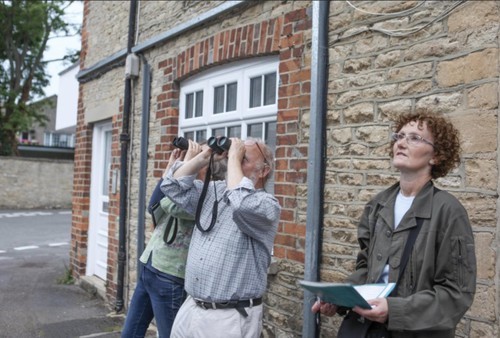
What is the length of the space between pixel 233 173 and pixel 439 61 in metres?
1.36

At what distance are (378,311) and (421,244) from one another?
310mm

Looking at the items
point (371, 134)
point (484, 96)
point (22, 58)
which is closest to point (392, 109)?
point (371, 134)

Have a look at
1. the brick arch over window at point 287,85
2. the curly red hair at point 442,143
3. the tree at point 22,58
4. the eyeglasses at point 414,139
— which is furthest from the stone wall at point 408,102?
the tree at point 22,58

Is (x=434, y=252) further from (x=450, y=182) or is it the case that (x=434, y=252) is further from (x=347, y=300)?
(x=450, y=182)

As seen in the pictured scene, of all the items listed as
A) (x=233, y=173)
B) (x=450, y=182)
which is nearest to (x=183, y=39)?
(x=233, y=173)

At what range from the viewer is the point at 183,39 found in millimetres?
5406

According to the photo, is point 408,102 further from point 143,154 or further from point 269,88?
point 143,154

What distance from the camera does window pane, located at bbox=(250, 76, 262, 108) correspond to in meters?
4.48

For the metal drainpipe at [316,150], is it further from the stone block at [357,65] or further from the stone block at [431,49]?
the stone block at [431,49]

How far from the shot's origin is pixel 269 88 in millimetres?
4363

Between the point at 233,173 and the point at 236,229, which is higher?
the point at 233,173

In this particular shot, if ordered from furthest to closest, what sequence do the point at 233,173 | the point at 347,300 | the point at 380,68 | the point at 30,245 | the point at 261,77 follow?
the point at 30,245 < the point at 261,77 < the point at 380,68 < the point at 233,173 < the point at 347,300

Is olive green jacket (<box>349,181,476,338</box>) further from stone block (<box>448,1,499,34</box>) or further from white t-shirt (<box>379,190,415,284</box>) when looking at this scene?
stone block (<box>448,1,499,34</box>)

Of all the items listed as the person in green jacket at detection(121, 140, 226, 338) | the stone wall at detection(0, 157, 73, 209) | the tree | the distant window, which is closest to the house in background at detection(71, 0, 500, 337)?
the person in green jacket at detection(121, 140, 226, 338)
